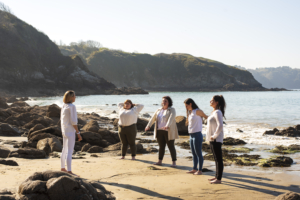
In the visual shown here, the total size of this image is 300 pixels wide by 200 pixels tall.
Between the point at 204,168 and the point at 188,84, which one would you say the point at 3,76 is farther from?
the point at 188,84

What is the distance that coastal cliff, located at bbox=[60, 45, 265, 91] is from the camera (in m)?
140

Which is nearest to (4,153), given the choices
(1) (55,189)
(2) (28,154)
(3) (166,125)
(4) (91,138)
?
(2) (28,154)

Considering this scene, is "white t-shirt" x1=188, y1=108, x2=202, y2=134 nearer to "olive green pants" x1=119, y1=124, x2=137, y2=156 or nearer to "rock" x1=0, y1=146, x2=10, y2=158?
"olive green pants" x1=119, y1=124, x2=137, y2=156

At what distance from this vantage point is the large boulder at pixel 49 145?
862 cm

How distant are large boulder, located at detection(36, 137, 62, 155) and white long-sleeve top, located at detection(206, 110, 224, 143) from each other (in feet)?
17.7

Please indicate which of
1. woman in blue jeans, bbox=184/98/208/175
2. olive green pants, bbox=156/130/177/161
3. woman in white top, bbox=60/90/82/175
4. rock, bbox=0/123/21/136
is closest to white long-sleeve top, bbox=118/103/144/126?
olive green pants, bbox=156/130/177/161

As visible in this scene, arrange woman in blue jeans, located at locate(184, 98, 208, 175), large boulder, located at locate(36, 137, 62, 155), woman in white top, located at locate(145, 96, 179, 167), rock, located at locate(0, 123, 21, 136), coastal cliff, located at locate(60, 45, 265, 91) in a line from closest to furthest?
woman in blue jeans, located at locate(184, 98, 208, 175)
woman in white top, located at locate(145, 96, 179, 167)
large boulder, located at locate(36, 137, 62, 155)
rock, located at locate(0, 123, 21, 136)
coastal cliff, located at locate(60, 45, 265, 91)

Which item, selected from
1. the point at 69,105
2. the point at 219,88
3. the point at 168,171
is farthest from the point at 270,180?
the point at 219,88

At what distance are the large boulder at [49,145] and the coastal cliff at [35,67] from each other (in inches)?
2411

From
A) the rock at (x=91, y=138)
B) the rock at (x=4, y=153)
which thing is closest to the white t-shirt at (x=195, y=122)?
the rock at (x=4, y=153)

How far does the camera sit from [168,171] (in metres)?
6.79

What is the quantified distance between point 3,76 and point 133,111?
71.2 m

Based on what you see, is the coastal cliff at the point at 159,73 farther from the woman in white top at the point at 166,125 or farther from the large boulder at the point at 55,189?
the large boulder at the point at 55,189

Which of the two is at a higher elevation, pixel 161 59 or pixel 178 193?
pixel 161 59
